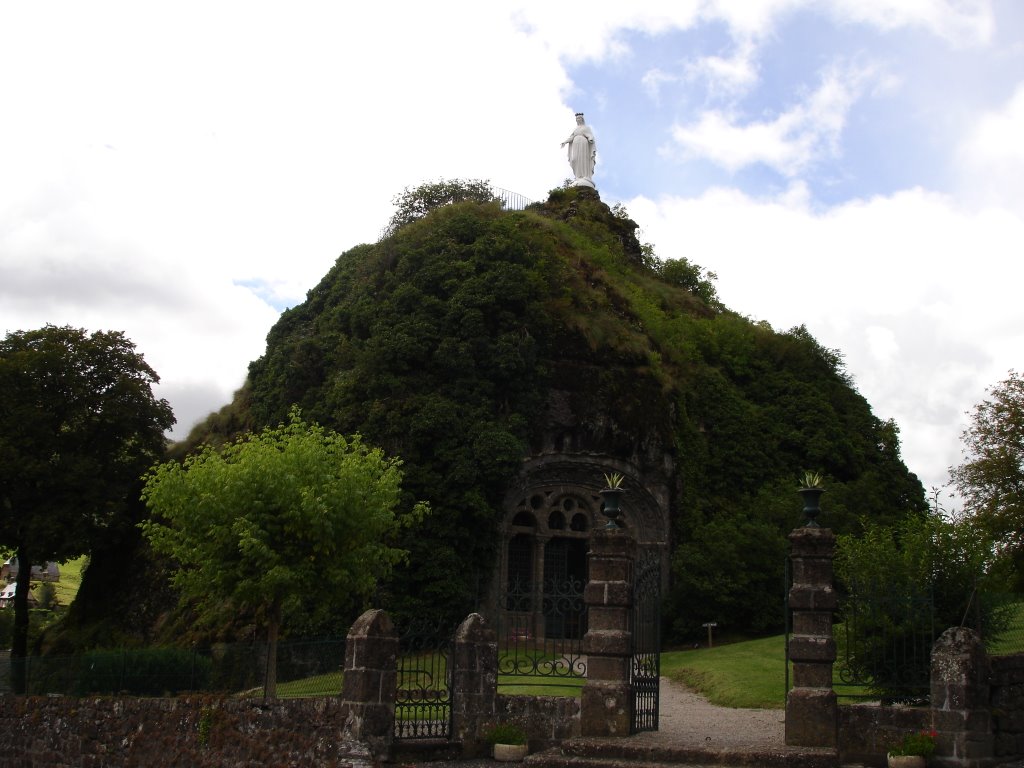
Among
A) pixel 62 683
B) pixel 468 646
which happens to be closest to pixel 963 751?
pixel 468 646

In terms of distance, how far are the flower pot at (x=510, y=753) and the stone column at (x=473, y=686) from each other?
1.09 ft

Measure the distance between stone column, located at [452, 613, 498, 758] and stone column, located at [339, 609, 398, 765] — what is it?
2.88 ft

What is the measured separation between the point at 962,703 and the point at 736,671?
29.2 feet

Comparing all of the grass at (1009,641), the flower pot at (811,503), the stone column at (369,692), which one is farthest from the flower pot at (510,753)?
the grass at (1009,641)

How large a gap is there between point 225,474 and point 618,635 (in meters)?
9.33

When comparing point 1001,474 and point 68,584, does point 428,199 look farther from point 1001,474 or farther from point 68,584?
point 68,584

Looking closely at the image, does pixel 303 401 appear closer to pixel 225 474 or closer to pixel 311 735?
pixel 225 474

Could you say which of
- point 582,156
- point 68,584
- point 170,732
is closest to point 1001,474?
point 170,732

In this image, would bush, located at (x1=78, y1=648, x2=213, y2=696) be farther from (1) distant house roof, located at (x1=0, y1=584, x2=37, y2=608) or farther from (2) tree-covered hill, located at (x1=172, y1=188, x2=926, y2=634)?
(1) distant house roof, located at (x1=0, y1=584, x2=37, y2=608)

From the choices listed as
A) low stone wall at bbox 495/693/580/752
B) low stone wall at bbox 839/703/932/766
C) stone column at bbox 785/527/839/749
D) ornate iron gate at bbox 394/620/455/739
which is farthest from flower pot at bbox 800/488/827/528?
ornate iron gate at bbox 394/620/455/739

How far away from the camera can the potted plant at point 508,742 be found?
13133 mm

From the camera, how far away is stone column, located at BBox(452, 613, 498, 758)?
44.4 feet

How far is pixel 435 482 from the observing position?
24922mm

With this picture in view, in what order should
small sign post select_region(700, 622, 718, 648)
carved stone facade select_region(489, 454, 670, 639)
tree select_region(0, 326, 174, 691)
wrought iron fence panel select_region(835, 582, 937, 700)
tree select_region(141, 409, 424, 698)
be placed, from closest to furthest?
1. wrought iron fence panel select_region(835, 582, 937, 700)
2. tree select_region(141, 409, 424, 698)
3. small sign post select_region(700, 622, 718, 648)
4. carved stone facade select_region(489, 454, 670, 639)
5. tree select_region(0, 326, 174, 691)
